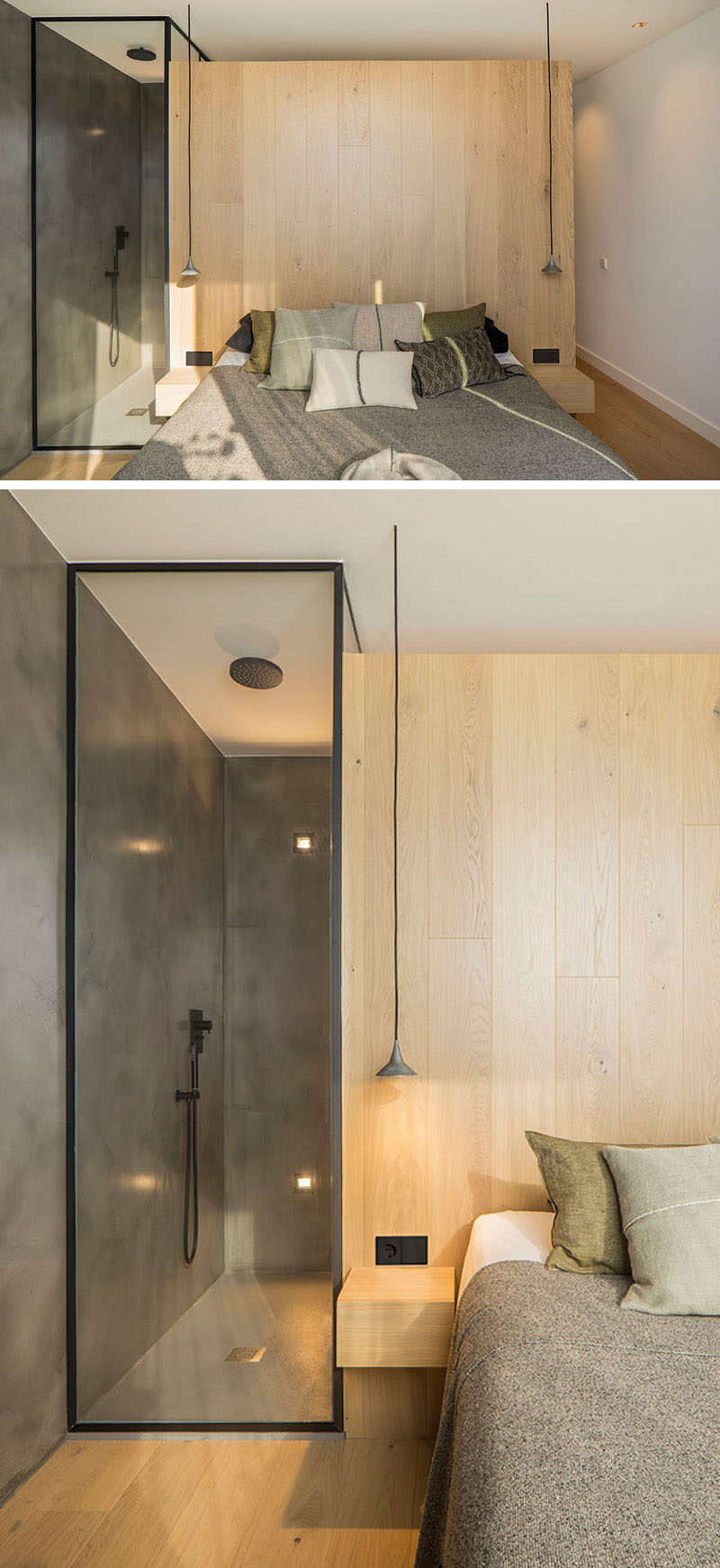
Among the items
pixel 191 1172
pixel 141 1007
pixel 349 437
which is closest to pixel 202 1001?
pixel 141 1007

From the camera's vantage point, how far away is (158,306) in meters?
2.70

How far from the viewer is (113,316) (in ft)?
8.93

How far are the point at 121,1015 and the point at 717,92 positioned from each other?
2.70 m

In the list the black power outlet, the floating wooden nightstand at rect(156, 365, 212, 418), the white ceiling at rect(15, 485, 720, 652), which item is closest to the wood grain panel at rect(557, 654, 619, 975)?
the white ceiling at rect(15, 485, 720, 652)

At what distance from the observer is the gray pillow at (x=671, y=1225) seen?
2.46 m

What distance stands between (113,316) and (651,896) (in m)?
2.16

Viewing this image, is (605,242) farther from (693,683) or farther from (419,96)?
(693,683)

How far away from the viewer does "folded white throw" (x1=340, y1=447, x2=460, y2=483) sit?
7.91 feet

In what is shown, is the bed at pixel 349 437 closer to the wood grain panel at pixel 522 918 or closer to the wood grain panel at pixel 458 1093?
the wood grain panel at pixel 522 918

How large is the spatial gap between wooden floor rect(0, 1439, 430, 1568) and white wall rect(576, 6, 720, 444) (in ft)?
8.64

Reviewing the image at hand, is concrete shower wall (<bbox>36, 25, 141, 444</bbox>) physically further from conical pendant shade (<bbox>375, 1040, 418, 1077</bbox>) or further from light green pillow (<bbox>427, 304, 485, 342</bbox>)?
conical pendant shade (<bbox>375, 1040, 418, 1077</bbox>)

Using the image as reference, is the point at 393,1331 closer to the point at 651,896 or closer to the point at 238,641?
the point at 651,896

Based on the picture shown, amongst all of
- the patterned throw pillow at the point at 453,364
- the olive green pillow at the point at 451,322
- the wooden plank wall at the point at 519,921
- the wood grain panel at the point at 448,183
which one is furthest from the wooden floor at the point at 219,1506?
the wood grain panel at the point at 448,183

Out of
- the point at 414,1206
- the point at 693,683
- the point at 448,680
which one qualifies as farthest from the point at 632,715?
the point at 414,1206
